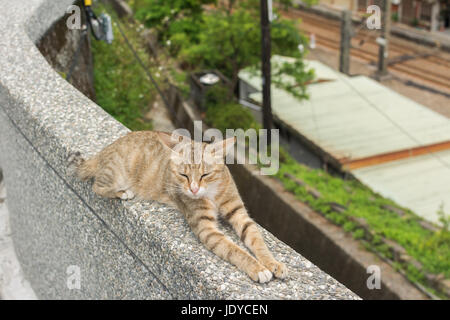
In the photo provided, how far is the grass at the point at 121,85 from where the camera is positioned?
42.5 feet

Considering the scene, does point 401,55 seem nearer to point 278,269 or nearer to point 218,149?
point 218,149

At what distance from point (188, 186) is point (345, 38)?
2933 centimetres

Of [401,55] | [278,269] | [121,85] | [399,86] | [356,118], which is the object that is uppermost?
[278,269]

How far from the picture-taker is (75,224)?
20.1 feet

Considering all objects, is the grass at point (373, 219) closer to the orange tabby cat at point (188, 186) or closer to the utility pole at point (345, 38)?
the orange tabby cat at point (188, 186)

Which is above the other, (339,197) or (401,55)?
(339,197)

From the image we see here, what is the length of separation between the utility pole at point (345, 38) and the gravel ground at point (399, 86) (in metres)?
2.01

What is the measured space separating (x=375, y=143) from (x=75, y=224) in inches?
576

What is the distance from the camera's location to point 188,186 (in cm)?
471

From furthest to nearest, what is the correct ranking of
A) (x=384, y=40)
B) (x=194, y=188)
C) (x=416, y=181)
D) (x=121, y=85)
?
(x=384, y=40) → (x=416, y=181) → (x=121, y=85) → (x=194, y=188)

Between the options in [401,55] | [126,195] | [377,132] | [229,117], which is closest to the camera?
[126,195]

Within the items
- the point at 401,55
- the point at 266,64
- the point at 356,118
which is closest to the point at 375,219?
the point at 266,64

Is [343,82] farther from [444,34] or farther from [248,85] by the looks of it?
[444,34]
